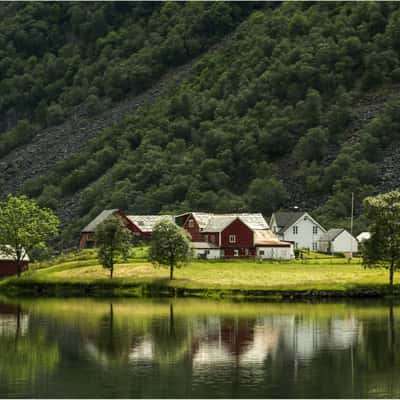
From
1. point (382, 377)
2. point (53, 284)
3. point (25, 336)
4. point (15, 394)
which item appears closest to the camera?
point (15, 394)

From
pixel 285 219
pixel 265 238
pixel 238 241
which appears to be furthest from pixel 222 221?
pixel 285 219

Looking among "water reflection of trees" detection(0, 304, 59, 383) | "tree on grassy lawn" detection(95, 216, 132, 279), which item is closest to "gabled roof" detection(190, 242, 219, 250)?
"tree on grassy lawn" detection(95, 216, 132, 279)

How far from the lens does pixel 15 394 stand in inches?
2098

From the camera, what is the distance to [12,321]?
3312 inches

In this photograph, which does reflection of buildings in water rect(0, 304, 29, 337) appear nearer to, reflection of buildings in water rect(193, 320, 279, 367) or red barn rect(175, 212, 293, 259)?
reflection of buildings in water rect(193, 320, 279, 367)

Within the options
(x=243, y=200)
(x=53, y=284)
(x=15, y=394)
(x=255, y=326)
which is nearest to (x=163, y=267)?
(x=53, y=284)

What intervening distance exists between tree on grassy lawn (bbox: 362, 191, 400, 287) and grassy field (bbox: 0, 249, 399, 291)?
6.86 ft

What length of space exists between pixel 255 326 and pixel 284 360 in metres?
15.2

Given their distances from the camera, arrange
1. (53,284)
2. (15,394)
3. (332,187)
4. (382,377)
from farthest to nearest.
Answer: (332,187) < (53,284) < (382,377) < (15,394)

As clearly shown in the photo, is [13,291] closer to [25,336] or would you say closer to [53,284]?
[53,284]

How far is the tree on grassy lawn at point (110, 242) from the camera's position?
367 feet

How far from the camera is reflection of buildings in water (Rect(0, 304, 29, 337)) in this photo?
77688mm

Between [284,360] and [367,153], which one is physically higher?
[367,153]

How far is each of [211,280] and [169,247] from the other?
5674 millimetres
